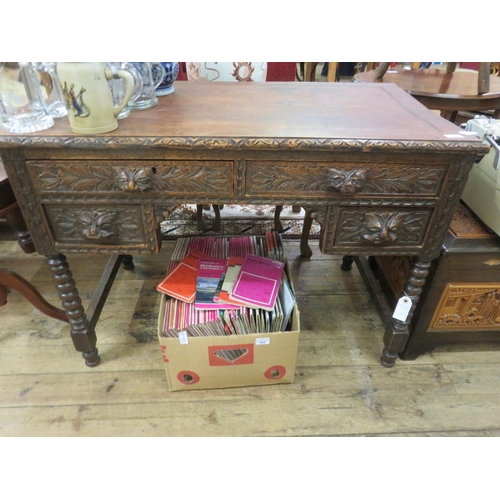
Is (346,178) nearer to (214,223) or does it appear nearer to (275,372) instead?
(275,372)

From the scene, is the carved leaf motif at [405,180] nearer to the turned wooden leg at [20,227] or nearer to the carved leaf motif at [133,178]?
the carved leaf motif at [133,178]

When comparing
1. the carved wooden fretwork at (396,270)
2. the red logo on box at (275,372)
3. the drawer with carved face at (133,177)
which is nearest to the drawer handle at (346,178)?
the drawer with carved face at (133,177)

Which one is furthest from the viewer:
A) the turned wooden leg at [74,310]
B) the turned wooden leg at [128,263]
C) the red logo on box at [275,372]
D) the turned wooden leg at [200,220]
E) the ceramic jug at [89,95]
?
the turned wooden leg at [200,220]

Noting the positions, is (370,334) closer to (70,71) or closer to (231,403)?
(231,403)

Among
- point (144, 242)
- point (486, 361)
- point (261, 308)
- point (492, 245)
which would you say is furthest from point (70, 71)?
point (486, 361)

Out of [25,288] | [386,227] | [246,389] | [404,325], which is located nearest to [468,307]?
[404,325]

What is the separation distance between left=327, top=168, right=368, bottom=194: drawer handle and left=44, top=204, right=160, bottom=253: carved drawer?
433mm

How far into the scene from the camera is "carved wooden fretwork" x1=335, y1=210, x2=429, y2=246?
2.96 feet

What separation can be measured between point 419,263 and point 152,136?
2.51 ft

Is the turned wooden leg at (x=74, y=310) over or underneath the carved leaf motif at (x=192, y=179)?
underneath

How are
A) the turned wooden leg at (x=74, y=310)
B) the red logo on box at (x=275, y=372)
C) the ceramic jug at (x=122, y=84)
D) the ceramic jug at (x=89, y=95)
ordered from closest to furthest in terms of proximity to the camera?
the ceramic jug at (x=89, y=95) < the ceramic jug at (x=122, y=84) < the turned wooden leg at (x=74, y=310) < the red logo on box at (x=275, y=372)

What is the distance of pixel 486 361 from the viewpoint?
1260mm

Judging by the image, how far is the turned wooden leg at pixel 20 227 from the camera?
4.88 feet

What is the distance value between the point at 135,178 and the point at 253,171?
0.26 meters
